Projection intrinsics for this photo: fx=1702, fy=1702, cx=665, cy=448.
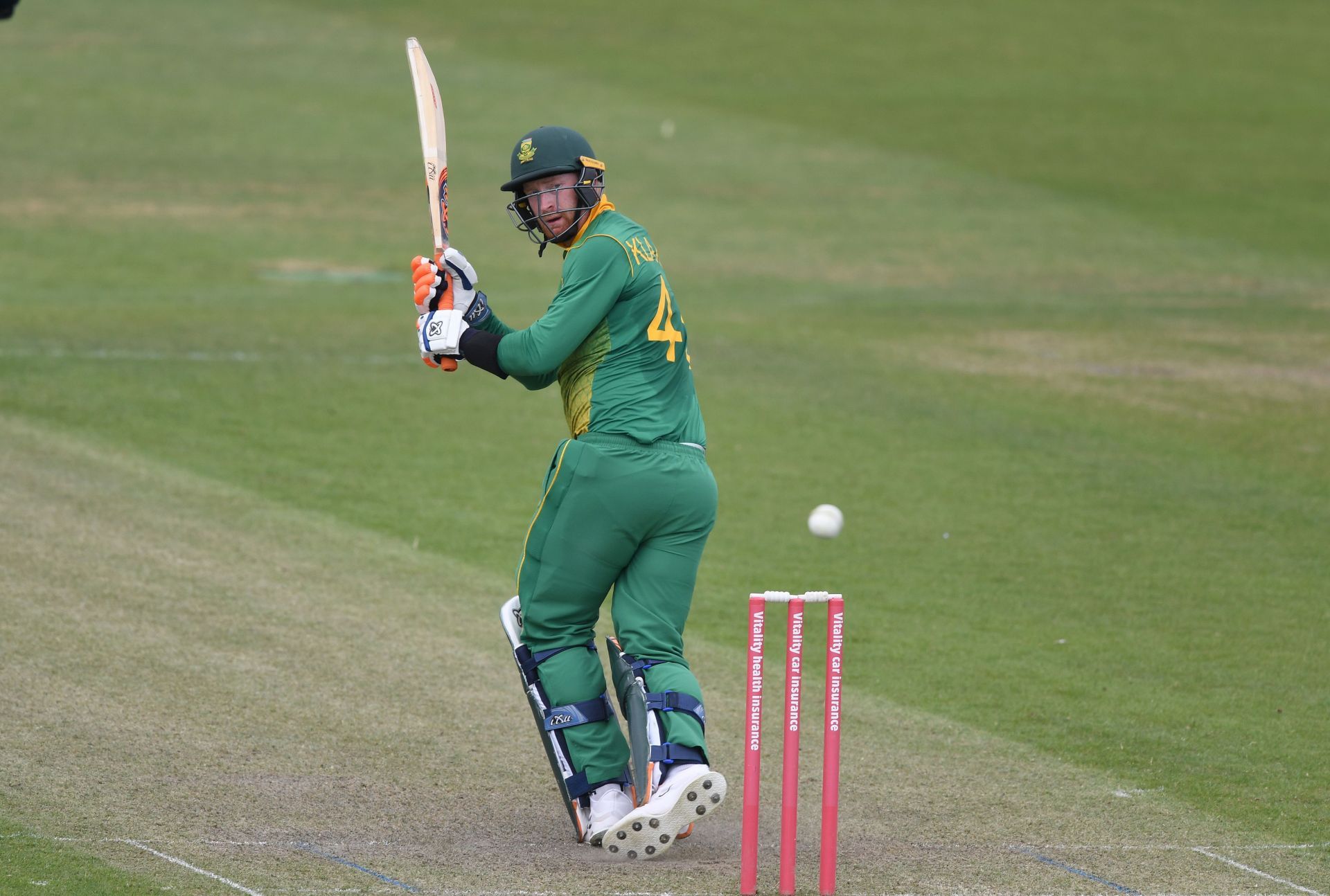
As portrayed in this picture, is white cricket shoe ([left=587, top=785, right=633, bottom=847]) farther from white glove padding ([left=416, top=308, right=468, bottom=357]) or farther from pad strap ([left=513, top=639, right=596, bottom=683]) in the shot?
white glove padding ([left=416, top=308, right=468, bottom=357])

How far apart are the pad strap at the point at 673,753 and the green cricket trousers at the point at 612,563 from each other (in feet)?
0.66

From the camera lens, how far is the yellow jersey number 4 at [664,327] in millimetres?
5930

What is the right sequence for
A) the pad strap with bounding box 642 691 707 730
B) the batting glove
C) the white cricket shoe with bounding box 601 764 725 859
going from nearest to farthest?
the white cricket shoe with bounding box 601 764 725 859 < the pad strap with bounding box 642 691 707 730 < the batting glove

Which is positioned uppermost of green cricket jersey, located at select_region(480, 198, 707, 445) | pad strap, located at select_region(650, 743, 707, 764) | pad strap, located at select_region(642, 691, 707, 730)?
green cricket jersey, located at select_region(480, 198, 707, 445)

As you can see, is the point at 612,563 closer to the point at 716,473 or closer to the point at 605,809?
the point at 605,809

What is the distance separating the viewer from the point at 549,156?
595 centimetres

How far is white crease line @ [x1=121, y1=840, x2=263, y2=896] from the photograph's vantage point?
518cm

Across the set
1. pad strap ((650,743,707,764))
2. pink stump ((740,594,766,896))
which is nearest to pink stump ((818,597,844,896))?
pink stump ((740,594,766,896))

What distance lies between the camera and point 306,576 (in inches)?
358

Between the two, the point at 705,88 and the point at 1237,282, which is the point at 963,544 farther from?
the point at 705,88

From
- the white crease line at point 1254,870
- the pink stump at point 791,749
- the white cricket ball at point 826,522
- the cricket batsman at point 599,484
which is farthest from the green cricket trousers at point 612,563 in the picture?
the white crease line at point 1254,870

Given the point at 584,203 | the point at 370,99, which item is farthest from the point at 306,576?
the point at 370,99

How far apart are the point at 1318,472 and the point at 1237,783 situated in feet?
21.2

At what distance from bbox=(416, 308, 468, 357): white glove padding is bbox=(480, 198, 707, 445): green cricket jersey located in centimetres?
16
